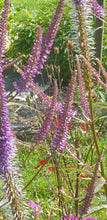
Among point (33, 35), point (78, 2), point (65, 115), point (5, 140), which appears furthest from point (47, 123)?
point (33, 35)

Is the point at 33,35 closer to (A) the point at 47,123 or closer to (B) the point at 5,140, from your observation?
(A) the point at 47,123

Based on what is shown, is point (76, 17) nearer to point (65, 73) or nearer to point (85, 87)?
point (85, 87)

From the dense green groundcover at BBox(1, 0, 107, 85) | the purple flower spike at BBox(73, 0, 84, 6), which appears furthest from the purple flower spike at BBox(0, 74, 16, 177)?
the dense green groundcover at BBox(1, 0, 107, 85)

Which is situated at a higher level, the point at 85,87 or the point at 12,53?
the point at 85,87

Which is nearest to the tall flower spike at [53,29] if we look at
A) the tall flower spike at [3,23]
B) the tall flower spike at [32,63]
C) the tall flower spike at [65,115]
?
the tall flower spike at [32,63]

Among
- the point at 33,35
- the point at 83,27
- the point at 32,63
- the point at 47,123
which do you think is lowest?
the point at 33,35

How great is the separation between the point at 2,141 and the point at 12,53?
7521mm

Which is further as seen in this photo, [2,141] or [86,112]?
[86,112]

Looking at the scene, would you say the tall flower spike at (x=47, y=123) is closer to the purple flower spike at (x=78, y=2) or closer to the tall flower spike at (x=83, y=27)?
the tall flower spike at (x=83, y=27)

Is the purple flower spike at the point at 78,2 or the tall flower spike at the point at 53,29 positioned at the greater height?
the purple flower spike at the point at 78,2

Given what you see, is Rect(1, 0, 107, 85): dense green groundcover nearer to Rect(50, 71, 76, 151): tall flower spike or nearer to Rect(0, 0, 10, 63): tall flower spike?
Rect(0, 0, 10, 63): tall flower spike

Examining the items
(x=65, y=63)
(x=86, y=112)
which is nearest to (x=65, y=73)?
(x=65, y=63)

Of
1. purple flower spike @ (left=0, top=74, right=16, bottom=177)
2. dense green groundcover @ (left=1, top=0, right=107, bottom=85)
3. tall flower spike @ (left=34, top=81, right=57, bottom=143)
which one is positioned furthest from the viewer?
dense green groundcover @ (left=1, top=0, right=107, bottom=85)

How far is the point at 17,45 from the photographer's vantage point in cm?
806
